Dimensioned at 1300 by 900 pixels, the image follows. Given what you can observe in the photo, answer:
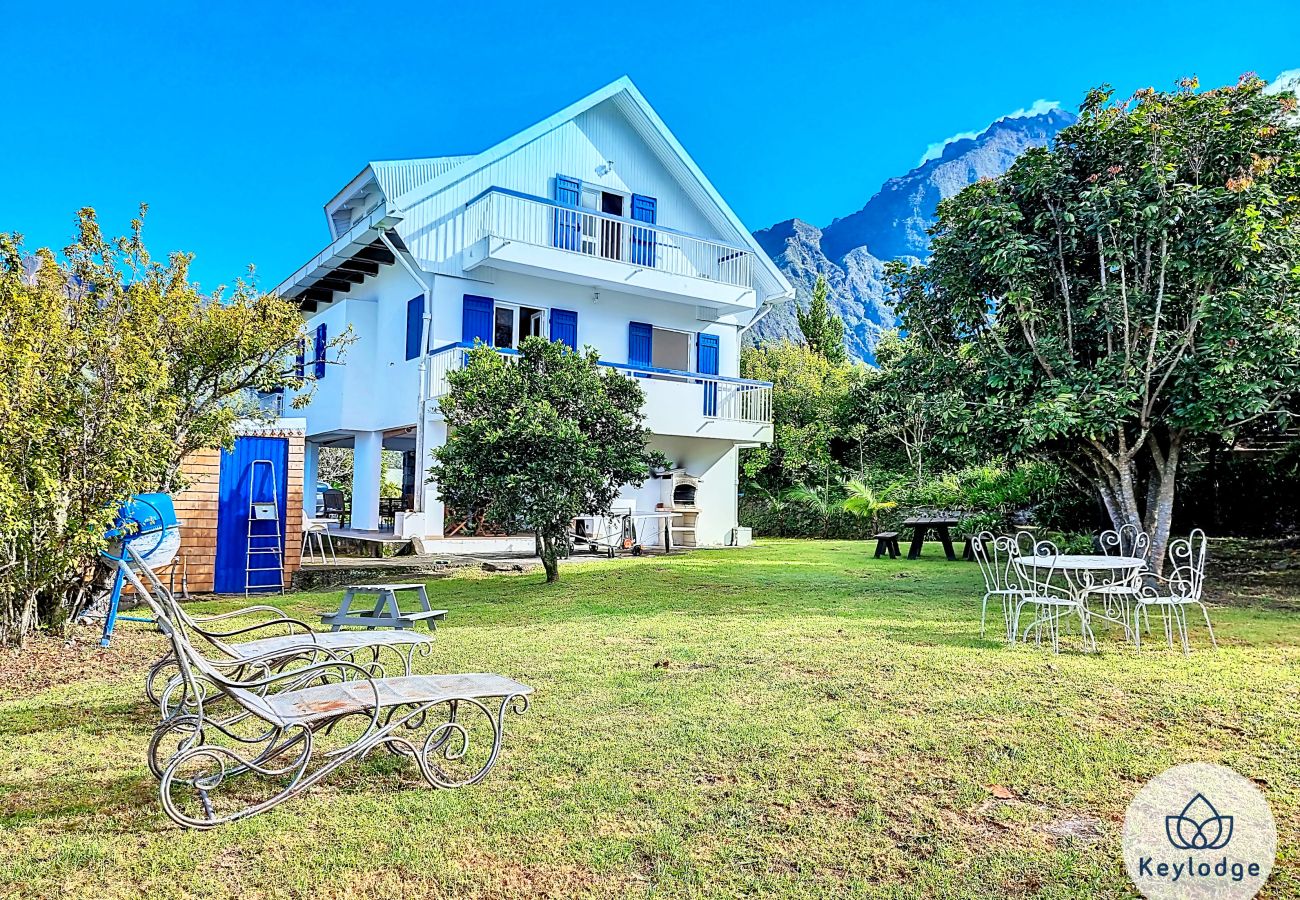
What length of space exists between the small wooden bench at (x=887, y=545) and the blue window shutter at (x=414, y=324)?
959cm

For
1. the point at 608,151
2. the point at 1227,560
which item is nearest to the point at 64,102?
the point at 608,151

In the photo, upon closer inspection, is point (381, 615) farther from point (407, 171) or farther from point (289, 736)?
point (407, 171)

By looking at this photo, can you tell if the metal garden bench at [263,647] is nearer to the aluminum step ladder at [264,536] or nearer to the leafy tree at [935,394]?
the aluminum step ladder at [264,536]

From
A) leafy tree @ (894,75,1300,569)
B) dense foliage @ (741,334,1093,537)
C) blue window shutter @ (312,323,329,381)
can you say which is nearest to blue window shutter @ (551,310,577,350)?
blue window shutter @ (312,323,329,381)

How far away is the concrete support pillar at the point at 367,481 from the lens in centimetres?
1761

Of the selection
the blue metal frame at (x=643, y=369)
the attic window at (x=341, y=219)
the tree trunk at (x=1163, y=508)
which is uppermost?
the attic window at (x=341, y=219)

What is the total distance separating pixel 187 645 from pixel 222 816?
72cm

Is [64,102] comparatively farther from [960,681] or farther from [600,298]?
[960,681]

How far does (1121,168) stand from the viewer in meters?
9.70

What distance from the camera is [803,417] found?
29375 millimetres

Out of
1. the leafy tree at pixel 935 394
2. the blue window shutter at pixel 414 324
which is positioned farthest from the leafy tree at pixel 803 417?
the leafy tree at pixel 935 394

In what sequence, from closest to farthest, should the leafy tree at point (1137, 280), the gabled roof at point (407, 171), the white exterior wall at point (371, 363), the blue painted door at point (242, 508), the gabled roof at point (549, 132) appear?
1. the leafy tree at point (1137, 280)
2. the blue painted door at point (242, 508)
3. the gabled roof at point (549, 132)
4. the white exterior wall at point (371, 363)
5. the gabled roof at point (407, 171)

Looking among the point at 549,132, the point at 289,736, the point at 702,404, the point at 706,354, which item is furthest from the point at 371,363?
the point at 289,736

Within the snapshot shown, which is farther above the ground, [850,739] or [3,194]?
[3,194]
